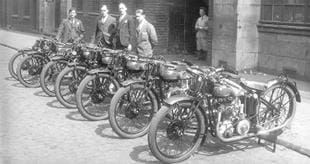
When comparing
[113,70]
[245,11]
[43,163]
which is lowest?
[43,163]

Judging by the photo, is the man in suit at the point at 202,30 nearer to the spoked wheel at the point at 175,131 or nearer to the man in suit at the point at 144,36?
the man in suit at the point at 144,36

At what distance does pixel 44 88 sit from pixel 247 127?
489cm

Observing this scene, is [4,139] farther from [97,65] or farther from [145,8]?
[145,8]

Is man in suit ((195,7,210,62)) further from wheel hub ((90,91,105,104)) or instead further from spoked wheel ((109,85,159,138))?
spoked wheel ((109,85,159,138))

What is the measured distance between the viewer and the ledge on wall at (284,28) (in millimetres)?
12266

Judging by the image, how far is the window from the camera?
1234 centimetres

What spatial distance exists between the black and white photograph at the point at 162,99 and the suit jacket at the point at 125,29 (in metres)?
0.02

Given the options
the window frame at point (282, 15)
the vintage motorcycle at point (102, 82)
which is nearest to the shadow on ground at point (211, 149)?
the vintage motorcycle at point (102, 82)

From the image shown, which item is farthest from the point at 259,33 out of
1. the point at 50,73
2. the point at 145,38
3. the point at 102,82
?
the point at 102,82

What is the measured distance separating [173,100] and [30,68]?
236 inches

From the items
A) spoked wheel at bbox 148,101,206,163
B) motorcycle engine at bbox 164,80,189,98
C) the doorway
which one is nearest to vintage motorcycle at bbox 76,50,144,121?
motorcycle engine at bbox 164,80,189,98

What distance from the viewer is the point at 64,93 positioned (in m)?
9.20

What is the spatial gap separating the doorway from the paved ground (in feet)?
31.8

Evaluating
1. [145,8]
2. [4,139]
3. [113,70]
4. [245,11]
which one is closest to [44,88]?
→ [113,70]
